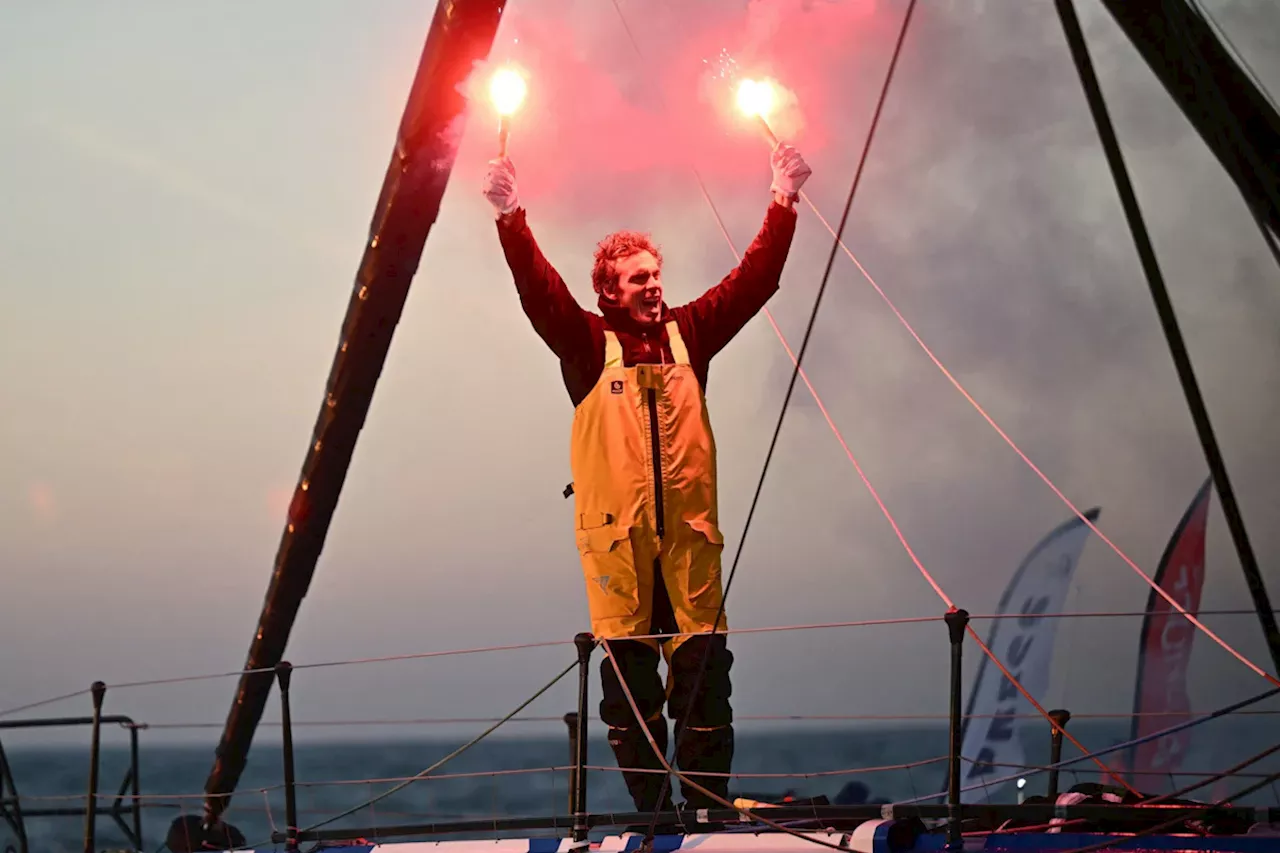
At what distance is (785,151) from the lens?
16.1 ft

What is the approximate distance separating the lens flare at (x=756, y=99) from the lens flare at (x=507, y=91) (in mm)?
893

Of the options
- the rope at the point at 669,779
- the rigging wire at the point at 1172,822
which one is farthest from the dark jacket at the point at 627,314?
the rigging wire at the point at 1172,822

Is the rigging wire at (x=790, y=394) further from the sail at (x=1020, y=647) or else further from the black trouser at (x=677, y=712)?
the sail at (x=1020, y=647)

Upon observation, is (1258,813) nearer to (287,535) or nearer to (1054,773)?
(1054,773)

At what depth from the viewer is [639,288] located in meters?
4.82

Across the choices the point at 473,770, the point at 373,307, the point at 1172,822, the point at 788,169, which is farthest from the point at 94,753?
the point at 473,770

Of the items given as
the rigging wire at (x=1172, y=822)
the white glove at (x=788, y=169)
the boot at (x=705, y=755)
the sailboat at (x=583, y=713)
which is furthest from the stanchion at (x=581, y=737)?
the white glove at (x=788, y=169)

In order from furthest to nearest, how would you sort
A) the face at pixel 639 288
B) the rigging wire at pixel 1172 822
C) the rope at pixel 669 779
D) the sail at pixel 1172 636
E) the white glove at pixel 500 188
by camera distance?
the sail at pixel 1172 636 < the face at pixel 639 288 < the white glove at pixel 500 188 < the rope at pixel 669 779 < the rigging wire at pixel 1172 822

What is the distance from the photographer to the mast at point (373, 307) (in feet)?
17.7

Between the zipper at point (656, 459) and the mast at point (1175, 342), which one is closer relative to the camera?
the mast at point (1175, 342)

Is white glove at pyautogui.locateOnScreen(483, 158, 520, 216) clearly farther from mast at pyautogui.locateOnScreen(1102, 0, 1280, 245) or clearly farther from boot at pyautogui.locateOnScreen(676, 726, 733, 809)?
mast at pyautogui.locateOnScreen(1102, 0, 1280, 245)

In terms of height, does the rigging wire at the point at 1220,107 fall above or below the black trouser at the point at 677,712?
above

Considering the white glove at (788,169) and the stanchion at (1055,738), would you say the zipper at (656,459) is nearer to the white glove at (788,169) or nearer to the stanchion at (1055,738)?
the white glove at (788,169)

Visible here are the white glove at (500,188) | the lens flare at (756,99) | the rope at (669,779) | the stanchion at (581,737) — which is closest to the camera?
the rope at (669,779)
